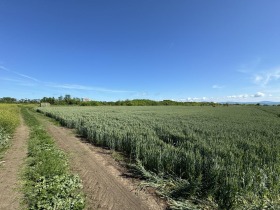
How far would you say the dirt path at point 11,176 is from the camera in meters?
4.80

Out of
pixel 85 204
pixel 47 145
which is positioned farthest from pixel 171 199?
pixel 47 145

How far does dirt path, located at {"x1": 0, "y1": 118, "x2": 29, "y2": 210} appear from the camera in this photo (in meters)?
4.80

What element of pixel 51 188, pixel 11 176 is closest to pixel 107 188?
pixel 51 188

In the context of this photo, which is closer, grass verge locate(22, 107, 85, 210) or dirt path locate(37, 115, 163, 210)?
grass verge locate(22, 107, 85, 210)

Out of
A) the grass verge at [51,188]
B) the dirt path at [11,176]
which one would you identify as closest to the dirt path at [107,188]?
the grass verge at [51,188]

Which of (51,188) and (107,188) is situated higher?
(51,188)

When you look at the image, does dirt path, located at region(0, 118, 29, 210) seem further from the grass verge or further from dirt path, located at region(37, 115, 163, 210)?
dirt path, located at region(37, 115, 163, 210)

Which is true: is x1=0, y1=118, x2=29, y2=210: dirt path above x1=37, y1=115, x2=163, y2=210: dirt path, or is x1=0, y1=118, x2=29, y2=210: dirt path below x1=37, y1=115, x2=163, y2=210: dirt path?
above

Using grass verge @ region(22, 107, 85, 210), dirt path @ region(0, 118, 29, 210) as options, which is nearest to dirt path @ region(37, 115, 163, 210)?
grass verge @ region(22, 107, 85, 210)

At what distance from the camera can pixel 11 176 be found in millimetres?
6371

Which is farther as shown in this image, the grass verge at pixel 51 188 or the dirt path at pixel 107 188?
the dirt path at pixel 107 188

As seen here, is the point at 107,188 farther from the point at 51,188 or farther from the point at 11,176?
the point at 11,176

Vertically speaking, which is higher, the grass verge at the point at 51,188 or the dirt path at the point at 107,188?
the grass verge at the point at 51,188

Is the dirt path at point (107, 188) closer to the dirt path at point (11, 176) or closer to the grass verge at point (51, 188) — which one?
the grass verge at point (51, 188)
